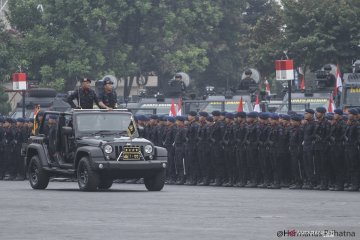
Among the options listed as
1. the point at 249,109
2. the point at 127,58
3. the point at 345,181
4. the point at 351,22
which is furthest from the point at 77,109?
the point at 127,58

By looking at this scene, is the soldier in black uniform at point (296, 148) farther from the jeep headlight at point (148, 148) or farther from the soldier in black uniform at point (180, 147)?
the soldier in black uniform at point (180, 147)

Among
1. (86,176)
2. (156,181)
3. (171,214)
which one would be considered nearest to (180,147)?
(156,181)

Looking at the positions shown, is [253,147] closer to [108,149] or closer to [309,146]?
[309,146]

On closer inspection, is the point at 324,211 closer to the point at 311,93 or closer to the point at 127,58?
the point at 311,93

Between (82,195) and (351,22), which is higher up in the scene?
(351,22)

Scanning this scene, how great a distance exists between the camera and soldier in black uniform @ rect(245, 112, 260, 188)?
3195cm

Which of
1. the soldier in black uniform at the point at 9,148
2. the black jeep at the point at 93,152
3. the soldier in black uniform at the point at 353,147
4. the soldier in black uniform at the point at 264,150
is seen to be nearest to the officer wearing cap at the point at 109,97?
the black jeep at the point at 93,152

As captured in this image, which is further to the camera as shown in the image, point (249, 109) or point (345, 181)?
point (249, 109)

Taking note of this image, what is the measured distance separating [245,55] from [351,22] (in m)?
24.4

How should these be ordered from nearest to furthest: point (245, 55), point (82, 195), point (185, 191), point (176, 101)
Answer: point (82, 195), point (185, 191), point (176, 101), point (245, 55)

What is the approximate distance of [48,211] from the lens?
70.3 ft

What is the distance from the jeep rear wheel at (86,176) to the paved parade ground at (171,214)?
257mm

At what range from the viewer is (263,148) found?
3167 cm

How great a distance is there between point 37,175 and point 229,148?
16.5 feet
